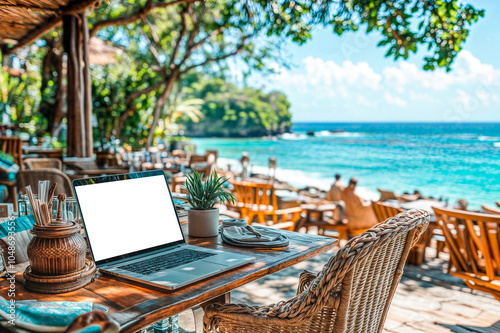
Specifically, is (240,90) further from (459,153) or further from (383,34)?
(383,34)

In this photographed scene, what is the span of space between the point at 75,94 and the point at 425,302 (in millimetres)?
4403

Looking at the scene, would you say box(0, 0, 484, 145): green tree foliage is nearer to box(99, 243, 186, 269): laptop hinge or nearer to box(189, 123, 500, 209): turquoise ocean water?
box(189, 123, 500, 209): turquoise ocean water

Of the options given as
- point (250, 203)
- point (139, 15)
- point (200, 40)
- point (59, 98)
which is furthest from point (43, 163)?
point (200, 40)

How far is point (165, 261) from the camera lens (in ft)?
4.56

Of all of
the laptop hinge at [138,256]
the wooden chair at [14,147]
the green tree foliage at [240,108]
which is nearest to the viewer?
the laptop hinge at [138,256]

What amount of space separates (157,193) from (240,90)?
39887 millimetres

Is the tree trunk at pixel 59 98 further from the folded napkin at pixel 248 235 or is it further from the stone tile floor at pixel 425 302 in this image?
the folded napkin at pixel 248 235

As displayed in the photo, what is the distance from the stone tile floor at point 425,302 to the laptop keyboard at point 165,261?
4.56ft

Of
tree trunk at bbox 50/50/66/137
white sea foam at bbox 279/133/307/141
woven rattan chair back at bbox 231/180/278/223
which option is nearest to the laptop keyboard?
woven rattan chair back at bbox 231/180/278/223

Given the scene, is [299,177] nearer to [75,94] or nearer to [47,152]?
[47,152]

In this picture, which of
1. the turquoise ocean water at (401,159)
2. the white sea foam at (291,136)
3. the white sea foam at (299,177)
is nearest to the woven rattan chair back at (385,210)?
the turquoise ocean water at (401,159)

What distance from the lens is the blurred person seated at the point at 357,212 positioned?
528cm

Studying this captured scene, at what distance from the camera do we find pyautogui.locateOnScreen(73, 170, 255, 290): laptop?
4.21ft

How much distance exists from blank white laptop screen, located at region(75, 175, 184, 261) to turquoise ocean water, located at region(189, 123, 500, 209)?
9764 mm
